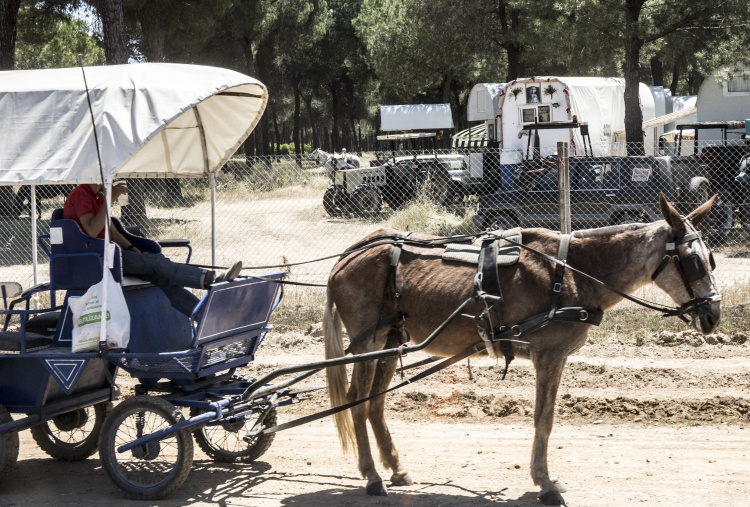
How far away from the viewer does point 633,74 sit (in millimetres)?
18750

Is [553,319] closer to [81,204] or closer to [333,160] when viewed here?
[81,204]

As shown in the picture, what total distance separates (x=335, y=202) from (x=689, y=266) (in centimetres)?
1707

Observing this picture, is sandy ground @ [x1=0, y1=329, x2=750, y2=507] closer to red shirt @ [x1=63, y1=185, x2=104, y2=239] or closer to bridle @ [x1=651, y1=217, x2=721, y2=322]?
bridle @ [x1=651, y1=217, x2=721, y2=322]

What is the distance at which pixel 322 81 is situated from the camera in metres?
50.4

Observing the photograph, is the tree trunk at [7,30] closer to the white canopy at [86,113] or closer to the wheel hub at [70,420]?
the white canopy at [86,113]

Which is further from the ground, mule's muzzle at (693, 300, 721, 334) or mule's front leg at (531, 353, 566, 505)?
mule's muzzle at (693, 300, 721, 334)

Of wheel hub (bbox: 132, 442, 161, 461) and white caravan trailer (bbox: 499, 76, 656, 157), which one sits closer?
wheel hub (bbox: 132, 442, 161, 461)

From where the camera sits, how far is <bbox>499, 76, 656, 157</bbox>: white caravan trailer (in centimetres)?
2106

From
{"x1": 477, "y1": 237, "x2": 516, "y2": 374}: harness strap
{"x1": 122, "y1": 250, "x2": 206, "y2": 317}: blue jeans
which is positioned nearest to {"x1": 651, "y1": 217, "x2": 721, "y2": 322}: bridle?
{"x1": 477, "y1": 237, "x2": 516, "y2": 374}: harness strap

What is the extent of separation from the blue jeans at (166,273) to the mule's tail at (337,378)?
106 centimetres

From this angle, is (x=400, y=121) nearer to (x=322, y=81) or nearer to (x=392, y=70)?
(x=392, y=70)

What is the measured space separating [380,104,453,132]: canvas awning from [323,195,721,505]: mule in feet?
72.4

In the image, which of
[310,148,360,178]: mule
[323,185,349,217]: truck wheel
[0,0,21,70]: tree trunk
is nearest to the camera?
[0,0,21,70]: tree trunk

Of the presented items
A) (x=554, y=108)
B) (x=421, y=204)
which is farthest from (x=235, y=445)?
(x=554, y=108)
